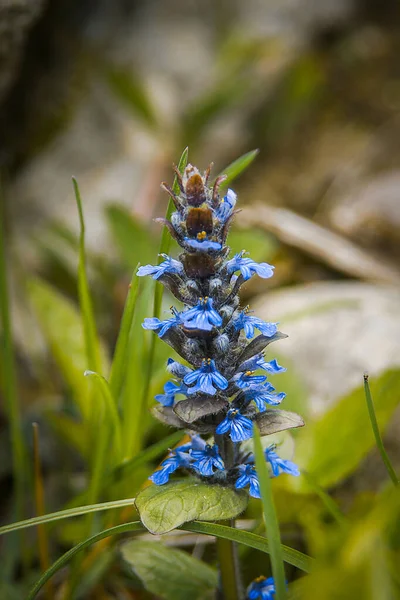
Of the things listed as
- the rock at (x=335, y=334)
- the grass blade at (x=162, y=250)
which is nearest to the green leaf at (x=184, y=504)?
the grass blade at (x=162, y=250)

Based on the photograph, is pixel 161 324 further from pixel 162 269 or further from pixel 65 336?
pixel 65 336

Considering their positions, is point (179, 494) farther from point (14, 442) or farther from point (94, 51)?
point (94, 51)

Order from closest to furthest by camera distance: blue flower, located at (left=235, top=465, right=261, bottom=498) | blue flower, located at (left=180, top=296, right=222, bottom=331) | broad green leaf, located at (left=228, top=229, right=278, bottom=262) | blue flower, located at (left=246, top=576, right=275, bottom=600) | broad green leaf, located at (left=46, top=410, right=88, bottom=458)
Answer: blue flower, located at (left=180, top=296, right=222, bottom=331)
blue flower, located at (left=235, top=465, right=261, bottom=498)
blue flower, located at (left=246, top=576, right=275, bottom=600)
broad green leaf, located at (left=46, top=410, right=88, bottom=458)
broad green leaf, located at (left=228, top=229, right=278, bottom=262)

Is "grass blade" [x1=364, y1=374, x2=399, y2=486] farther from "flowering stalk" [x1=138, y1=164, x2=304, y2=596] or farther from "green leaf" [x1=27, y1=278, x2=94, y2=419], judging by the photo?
"green leaf" [x1=27, y1=278, x2=94, y2=419]

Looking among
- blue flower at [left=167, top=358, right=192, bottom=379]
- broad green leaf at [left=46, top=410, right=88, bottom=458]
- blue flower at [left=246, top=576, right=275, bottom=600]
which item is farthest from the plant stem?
broad green leaf at [left=46, top=410, right=88, bottom=458]

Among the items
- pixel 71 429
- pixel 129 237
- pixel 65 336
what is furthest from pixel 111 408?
pixel 129 237

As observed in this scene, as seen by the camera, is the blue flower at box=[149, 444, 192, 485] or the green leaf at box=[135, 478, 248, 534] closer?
the green leaf at box=[135, 478, 248, 534]
